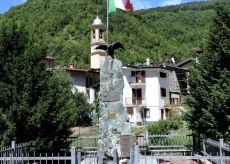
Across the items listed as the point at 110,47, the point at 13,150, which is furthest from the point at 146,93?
the point at 13,150

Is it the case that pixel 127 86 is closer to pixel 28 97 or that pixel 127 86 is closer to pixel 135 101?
pixel 135 101

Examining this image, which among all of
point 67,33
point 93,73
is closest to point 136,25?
point 67,33

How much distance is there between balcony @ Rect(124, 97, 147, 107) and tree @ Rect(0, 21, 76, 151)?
34.7 metres

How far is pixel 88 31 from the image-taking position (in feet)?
290

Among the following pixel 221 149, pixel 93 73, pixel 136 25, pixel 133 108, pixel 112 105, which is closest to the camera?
pixel 221 149

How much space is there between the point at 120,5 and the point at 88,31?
7293 cm

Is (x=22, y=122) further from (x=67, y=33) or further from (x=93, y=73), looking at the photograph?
(x=67, y=33)

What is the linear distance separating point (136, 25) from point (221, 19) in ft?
229

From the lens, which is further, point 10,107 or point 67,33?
point 67,33

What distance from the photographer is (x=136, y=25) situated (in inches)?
3383

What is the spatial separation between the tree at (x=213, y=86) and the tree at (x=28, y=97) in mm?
5448

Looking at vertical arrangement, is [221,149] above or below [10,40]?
below

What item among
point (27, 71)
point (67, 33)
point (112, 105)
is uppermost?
point (67, 33)

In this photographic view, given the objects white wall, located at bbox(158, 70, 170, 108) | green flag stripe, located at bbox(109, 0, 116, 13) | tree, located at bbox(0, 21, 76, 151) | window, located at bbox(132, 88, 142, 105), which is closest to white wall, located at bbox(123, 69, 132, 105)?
window, located at bbox(132, 88, 142, 105)
